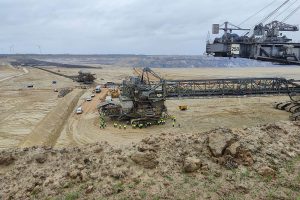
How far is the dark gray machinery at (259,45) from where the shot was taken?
43.3 metres

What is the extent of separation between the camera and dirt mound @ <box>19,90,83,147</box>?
105 ft

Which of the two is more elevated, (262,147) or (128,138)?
(262,147)

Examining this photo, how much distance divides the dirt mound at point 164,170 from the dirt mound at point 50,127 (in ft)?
50.1

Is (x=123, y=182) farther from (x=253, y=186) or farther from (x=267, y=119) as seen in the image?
(x=267, y=119)

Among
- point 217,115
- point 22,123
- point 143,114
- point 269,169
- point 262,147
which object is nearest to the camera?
point 269,169

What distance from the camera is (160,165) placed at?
50.1 feet

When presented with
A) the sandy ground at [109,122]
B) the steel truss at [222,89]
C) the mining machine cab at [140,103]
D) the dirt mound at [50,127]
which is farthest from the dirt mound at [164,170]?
the steel truss at [222,89]

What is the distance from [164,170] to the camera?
15031mm

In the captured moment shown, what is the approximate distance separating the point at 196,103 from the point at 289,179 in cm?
3748

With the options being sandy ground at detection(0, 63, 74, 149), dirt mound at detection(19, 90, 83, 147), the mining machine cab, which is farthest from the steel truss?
sandy ground at detection(0, 63, 74, 149)

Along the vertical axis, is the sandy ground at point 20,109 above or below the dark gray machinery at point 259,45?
below

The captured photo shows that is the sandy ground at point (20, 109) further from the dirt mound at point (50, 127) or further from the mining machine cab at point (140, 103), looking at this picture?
the mining machine cab at point (140, 103)

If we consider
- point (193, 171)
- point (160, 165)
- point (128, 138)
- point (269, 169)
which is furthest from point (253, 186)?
point (128, 138)

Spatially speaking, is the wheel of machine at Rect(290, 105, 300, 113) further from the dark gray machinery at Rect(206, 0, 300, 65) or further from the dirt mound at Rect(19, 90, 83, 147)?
the dirt mound at Rect(19, 90, 83, 147)
